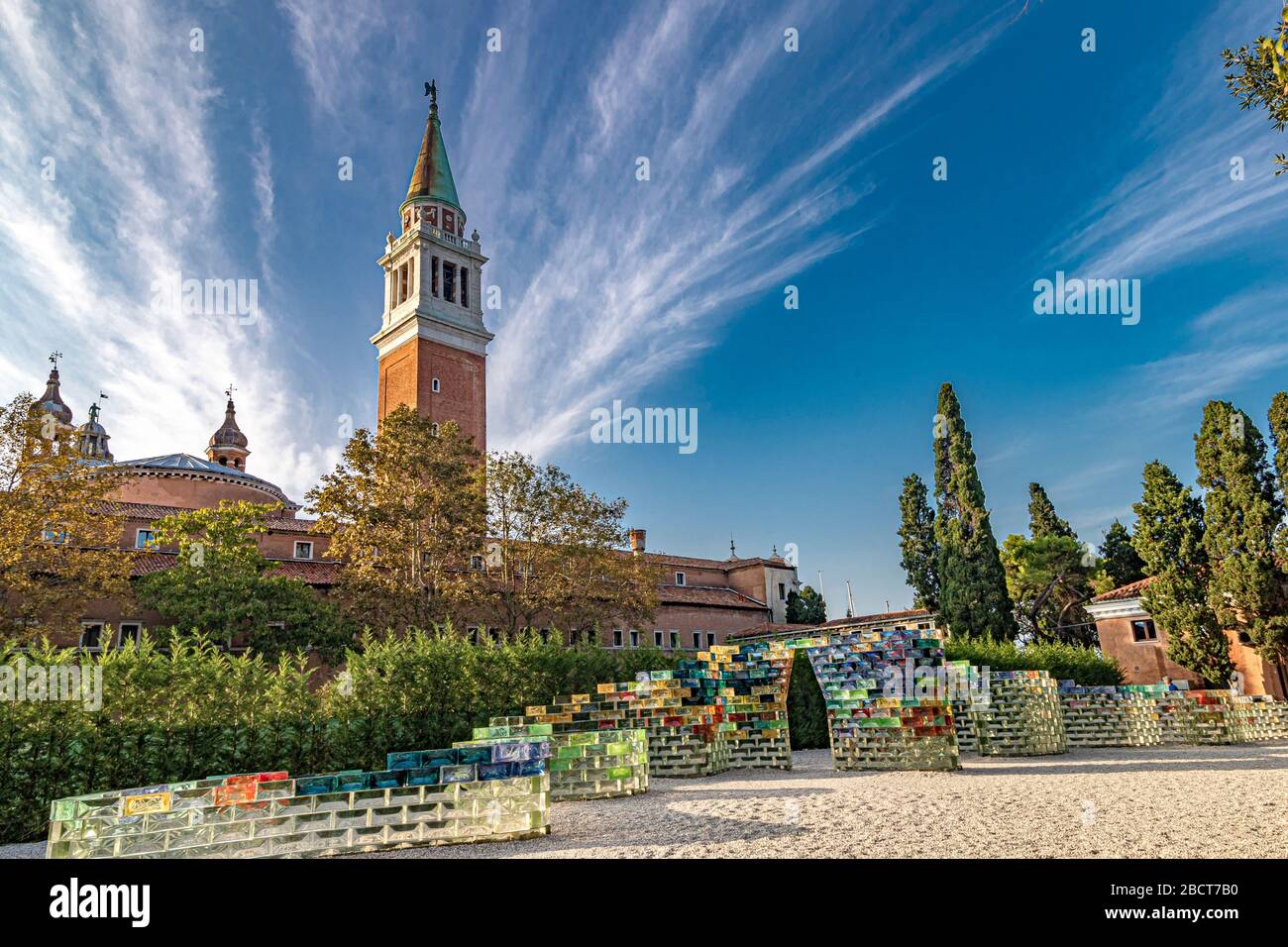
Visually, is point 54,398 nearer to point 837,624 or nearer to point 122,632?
point 122,632

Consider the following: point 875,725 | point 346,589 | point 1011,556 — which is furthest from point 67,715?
point 1011,556

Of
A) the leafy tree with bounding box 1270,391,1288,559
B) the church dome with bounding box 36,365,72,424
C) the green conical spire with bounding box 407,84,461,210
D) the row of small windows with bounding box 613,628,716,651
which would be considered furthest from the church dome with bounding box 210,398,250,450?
the leafy tree with bounding box 1270,391,1288,559

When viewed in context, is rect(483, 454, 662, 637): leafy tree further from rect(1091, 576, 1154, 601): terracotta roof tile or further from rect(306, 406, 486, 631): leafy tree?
rect(1091, 576, 1154, 601): terracotta roof tile

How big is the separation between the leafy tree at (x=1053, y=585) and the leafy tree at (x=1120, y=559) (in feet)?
3.04

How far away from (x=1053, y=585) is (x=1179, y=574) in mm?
14304

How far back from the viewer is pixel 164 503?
4009 cm

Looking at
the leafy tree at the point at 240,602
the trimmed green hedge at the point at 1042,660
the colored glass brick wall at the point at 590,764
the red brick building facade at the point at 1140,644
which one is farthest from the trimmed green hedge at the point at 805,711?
the red brick building facade at the point at 1140,644

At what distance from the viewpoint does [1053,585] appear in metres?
43.7

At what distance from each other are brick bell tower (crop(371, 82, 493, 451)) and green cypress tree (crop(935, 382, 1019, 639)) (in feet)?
81.4

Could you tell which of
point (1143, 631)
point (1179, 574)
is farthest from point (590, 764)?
point (1143, 631)

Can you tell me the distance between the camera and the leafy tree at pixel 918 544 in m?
41.6

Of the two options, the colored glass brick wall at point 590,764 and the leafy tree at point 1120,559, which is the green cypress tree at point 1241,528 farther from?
the colored glass brick wall at point 590,764

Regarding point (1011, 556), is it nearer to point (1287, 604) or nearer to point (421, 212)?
point (1287, 604)
